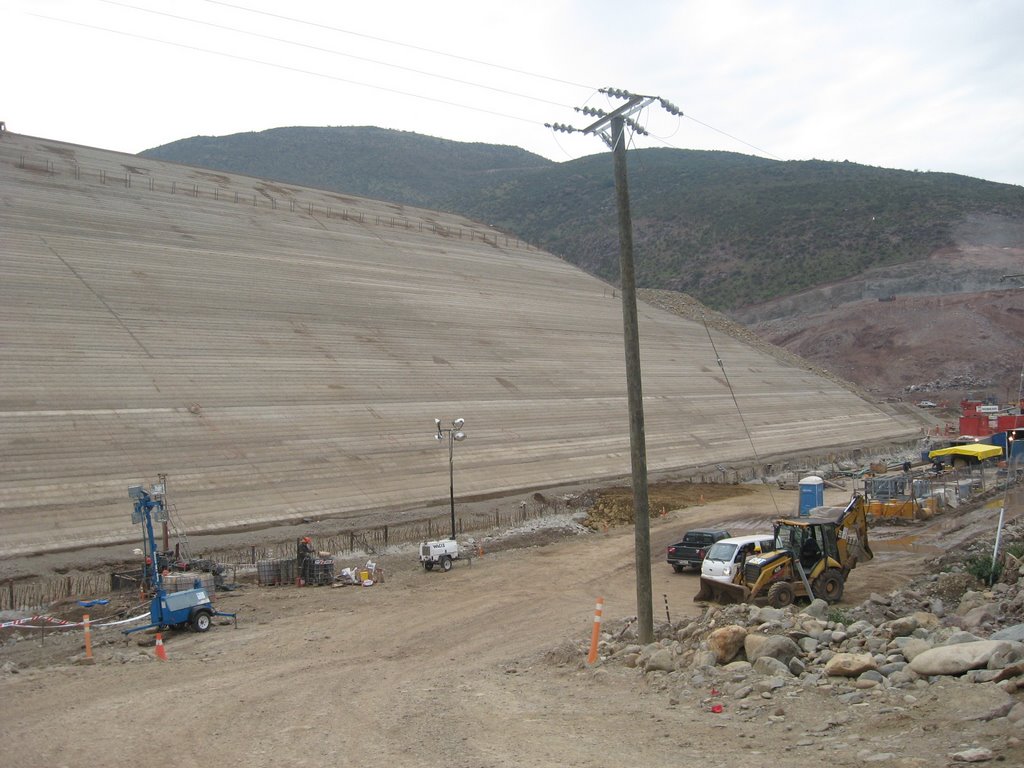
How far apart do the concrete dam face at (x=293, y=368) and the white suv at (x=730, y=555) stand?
11564 millimetres

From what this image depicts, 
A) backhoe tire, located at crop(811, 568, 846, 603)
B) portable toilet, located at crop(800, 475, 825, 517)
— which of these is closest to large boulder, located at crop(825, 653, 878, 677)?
backhoe tire, located at crop(811, 568, 846, 603)

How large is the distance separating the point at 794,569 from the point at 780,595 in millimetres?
1032

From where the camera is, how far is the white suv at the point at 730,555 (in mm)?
16641

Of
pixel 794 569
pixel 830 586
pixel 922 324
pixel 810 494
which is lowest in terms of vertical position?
pixel 830 586

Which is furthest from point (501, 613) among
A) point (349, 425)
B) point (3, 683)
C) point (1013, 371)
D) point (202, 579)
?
point (1013, 371)

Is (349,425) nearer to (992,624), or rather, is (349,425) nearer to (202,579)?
(202,579)

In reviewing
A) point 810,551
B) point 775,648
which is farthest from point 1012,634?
point 810,551

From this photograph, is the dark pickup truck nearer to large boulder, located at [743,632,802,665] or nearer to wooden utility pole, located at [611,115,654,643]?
wooden utility pole, located at [611,115,654,643]

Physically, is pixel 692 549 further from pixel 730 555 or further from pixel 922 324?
pixel 922 324

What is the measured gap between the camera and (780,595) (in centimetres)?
1399

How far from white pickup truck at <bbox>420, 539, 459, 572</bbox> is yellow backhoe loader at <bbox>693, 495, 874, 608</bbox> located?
6.71m

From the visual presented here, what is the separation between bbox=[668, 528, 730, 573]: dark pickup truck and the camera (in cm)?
1955

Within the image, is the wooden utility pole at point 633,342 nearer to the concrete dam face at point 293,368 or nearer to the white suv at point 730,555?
the white suv at point 730,555

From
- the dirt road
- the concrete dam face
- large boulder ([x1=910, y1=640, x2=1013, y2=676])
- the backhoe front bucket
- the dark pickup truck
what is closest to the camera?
the dirt road
